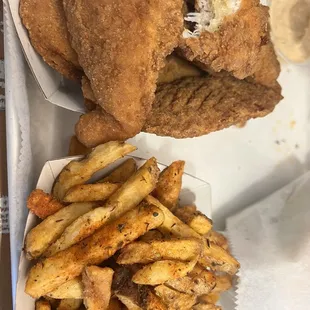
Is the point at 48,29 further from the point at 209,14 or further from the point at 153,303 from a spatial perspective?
the point at 153,303

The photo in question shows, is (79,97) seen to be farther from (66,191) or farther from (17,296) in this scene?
(17,296)

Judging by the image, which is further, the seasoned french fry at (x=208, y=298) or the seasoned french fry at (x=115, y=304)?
the seasoned french fry at (x=208, y=298)

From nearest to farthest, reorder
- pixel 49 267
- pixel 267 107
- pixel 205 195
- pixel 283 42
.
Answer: pixel 49 267, pixel 267 107, pixel 205 195, pixel 283 42

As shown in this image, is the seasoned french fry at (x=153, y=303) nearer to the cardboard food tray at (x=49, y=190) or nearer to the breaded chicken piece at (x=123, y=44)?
the cardboard food tray at (x=49, y=190)

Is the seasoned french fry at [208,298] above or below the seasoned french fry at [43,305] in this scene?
below

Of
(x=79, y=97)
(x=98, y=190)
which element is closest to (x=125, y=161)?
(x=98, y=190)

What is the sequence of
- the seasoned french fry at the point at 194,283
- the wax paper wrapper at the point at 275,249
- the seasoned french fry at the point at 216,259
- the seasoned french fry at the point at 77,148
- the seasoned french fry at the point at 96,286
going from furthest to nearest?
1. the wax paper wrapper at the point at 275,249
2. the seasoned french fry at the point at 77,148
3. the seasoned french fry at the point at 216,259
4. the seasoned french fry at the point at 194,283
5. the seasoned french fry at the point at 96,286

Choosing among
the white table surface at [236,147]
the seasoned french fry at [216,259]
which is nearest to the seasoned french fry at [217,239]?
the seasoned french fry at [216,259]

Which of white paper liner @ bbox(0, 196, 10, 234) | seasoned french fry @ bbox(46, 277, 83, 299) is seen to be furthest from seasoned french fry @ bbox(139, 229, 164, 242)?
white paper liner @ bbox(0, 196, 10, 234)
